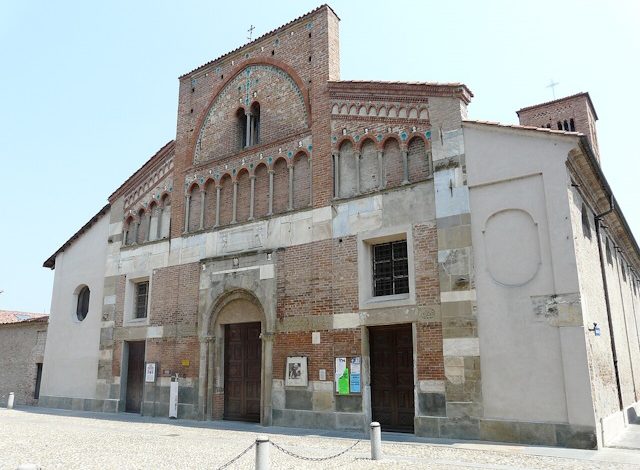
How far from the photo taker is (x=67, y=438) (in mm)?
12023

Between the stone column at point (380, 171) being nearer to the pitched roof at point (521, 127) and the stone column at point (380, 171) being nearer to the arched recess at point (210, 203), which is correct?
the pitched roof at point (521, 127)

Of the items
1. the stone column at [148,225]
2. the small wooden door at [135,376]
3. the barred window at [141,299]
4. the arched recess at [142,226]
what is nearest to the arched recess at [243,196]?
the stone column at [148,225]

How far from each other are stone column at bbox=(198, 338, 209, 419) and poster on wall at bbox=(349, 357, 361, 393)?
16.9ft

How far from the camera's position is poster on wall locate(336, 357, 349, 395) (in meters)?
13.3

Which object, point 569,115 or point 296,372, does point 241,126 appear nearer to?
point 296,372

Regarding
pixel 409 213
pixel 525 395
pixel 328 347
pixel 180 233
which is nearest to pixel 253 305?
pixel 328 347

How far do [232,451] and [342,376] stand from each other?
4.05 m

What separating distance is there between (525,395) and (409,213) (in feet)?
16.4

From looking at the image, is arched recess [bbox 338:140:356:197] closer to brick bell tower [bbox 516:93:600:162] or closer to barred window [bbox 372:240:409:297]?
barred window [bbox 372:240:409:297]

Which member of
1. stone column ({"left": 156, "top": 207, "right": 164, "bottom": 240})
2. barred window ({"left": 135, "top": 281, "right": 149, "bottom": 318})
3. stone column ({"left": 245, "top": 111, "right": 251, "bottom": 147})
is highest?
stone column ({"left": 245, "top": 111, "right": 251, "bottom": 147})

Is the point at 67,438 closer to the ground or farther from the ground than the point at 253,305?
closer to the ground

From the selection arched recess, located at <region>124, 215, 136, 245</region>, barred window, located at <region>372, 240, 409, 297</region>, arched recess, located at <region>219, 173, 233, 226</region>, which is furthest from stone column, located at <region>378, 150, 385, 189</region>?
arched recess, located at <region>124, 215, 136, 245</region>

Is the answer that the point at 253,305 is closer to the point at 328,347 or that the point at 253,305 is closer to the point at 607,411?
the point at 328,347

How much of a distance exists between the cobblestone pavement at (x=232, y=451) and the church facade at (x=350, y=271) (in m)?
0.98
